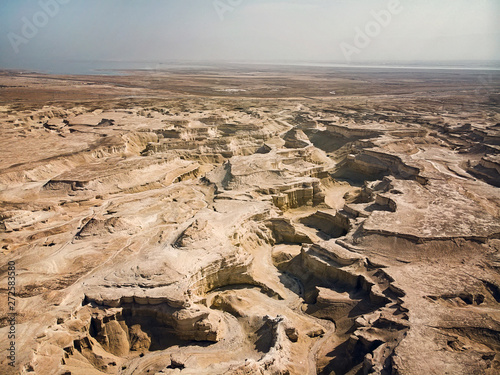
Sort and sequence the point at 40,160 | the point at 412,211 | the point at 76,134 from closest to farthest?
the point at 412,211 < the point at 40,160 < the point at 76,134

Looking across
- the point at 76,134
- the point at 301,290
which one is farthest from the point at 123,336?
the point at 76,134

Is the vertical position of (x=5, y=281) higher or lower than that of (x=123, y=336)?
higher

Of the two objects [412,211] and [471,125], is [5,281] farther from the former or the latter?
[471,125]

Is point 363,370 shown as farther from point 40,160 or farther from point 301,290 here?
point 40,160

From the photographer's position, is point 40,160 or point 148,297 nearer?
point 148,297

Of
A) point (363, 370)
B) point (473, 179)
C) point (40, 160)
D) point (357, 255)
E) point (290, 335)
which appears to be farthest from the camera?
point (40, 160)

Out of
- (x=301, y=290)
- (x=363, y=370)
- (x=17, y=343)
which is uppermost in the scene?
(x=17, y=343)

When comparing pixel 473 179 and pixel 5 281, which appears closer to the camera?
Result: pixel 5 281

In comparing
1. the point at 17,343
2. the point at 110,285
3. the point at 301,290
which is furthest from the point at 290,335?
the point at 17,343

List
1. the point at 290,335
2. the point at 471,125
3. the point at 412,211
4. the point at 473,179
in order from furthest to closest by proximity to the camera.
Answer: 1. the point at 471,125
2. the point at 473,179
3. the point at 412,211
4. the point at 290,335
